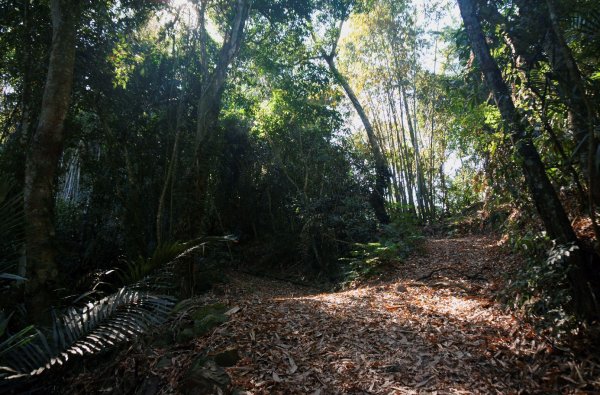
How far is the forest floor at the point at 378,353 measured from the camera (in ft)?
9.55

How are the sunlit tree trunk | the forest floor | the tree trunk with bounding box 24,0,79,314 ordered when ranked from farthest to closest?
the sunlit tree trunk, the tree trunk with bounding box 24,0,79,314, the forest floor

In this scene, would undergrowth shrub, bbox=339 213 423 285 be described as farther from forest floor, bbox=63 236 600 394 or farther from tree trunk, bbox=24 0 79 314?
tree trunk, bbox=24 0 79 314

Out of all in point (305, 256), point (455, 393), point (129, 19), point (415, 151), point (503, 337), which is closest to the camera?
point (455, 393)

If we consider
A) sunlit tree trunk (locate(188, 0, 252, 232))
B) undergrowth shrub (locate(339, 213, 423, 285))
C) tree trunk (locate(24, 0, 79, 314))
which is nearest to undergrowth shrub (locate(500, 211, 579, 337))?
undergrowth shrub (locate(339, 213, 423, 285))

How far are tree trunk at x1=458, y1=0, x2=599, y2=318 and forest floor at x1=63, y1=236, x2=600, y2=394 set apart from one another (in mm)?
530

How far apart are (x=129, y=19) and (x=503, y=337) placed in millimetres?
Answer: 7194

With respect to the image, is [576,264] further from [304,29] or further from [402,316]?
[304,29]

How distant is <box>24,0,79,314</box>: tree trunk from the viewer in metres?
3.35

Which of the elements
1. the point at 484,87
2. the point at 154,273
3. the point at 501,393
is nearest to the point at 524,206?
the point at 484,87

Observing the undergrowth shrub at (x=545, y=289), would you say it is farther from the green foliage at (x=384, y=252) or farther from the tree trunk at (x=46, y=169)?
the tree trunk at (x=46, y=169)

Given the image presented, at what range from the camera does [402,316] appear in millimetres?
4289

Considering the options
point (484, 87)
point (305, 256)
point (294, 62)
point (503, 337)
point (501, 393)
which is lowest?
point (501, 393)

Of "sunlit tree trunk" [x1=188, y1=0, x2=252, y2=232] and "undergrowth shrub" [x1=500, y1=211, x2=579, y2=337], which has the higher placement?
"sunlit tree trunk" [x1=188, y1=0, x2=252, y2=232]

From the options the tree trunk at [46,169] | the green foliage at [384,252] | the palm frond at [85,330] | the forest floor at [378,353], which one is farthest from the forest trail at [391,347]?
the green foliage at [384,252]
